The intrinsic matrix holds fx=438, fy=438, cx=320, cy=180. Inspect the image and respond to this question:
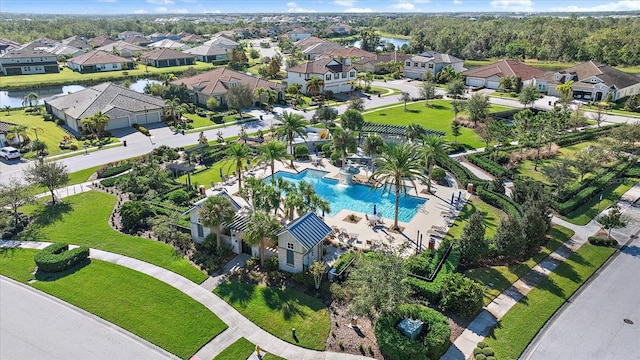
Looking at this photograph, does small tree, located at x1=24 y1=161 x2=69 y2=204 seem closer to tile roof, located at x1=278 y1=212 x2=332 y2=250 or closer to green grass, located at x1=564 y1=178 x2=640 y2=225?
tile roof, located at x1=278 y1=212 x2=332 y2=250

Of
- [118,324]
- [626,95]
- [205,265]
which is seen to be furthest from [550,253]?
[626,95]

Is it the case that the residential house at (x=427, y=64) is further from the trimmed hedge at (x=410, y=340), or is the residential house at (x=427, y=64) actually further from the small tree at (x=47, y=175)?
the trimmed hedge at (x=410, y=340)

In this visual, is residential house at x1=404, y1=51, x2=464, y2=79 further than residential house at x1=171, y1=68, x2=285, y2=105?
Yes

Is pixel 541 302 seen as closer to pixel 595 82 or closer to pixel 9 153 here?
pixel 9 153

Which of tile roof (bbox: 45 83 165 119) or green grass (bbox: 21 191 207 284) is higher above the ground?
tile roof (bbox: 45 83 165 119)

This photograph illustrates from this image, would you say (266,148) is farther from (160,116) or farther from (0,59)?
(0,59)

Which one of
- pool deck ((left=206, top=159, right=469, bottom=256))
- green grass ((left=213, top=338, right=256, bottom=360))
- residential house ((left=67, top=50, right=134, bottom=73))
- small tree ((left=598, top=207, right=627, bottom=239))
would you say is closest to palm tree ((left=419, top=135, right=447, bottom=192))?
pool deck ((left=206, top=159, right=469, bottom=256))

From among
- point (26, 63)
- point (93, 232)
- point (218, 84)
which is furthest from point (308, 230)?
point (26, 63)
